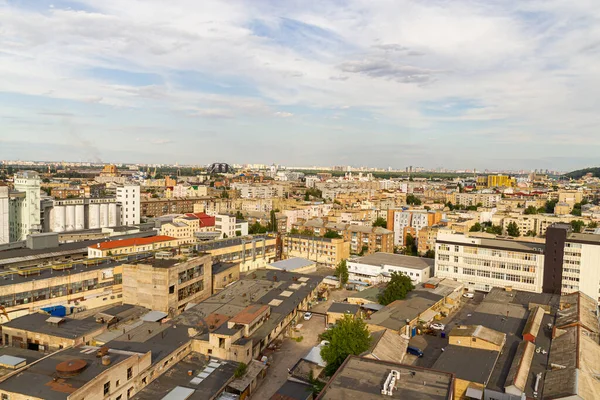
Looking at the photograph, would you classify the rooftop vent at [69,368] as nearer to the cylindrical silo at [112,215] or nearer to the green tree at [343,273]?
the green tree at [343,273]

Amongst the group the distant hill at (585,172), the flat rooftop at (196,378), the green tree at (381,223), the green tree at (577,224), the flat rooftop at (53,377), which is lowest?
the flat rooftop at (196,378)

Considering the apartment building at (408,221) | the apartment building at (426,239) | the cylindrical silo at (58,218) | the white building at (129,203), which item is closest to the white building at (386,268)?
the apartment building at (426,239)

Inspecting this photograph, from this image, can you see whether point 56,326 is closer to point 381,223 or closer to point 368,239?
point 368,239

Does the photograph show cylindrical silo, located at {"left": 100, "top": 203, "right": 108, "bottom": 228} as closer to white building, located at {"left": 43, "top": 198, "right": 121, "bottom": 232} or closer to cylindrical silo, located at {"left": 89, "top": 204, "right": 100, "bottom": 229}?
white building, located at {"left": 43, "top": 198, "right": 121, "bottom": 232}

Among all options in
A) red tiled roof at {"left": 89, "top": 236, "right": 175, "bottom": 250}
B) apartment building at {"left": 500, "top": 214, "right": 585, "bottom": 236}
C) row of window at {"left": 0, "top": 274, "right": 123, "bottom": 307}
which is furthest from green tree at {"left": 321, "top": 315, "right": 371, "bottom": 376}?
apartment building at {"left": 500, "top": 214, "right": 585, "bottom": 236}

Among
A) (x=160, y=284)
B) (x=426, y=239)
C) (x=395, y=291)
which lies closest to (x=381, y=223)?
(x=426, y=239)

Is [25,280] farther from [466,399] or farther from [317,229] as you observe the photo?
[317,229]
